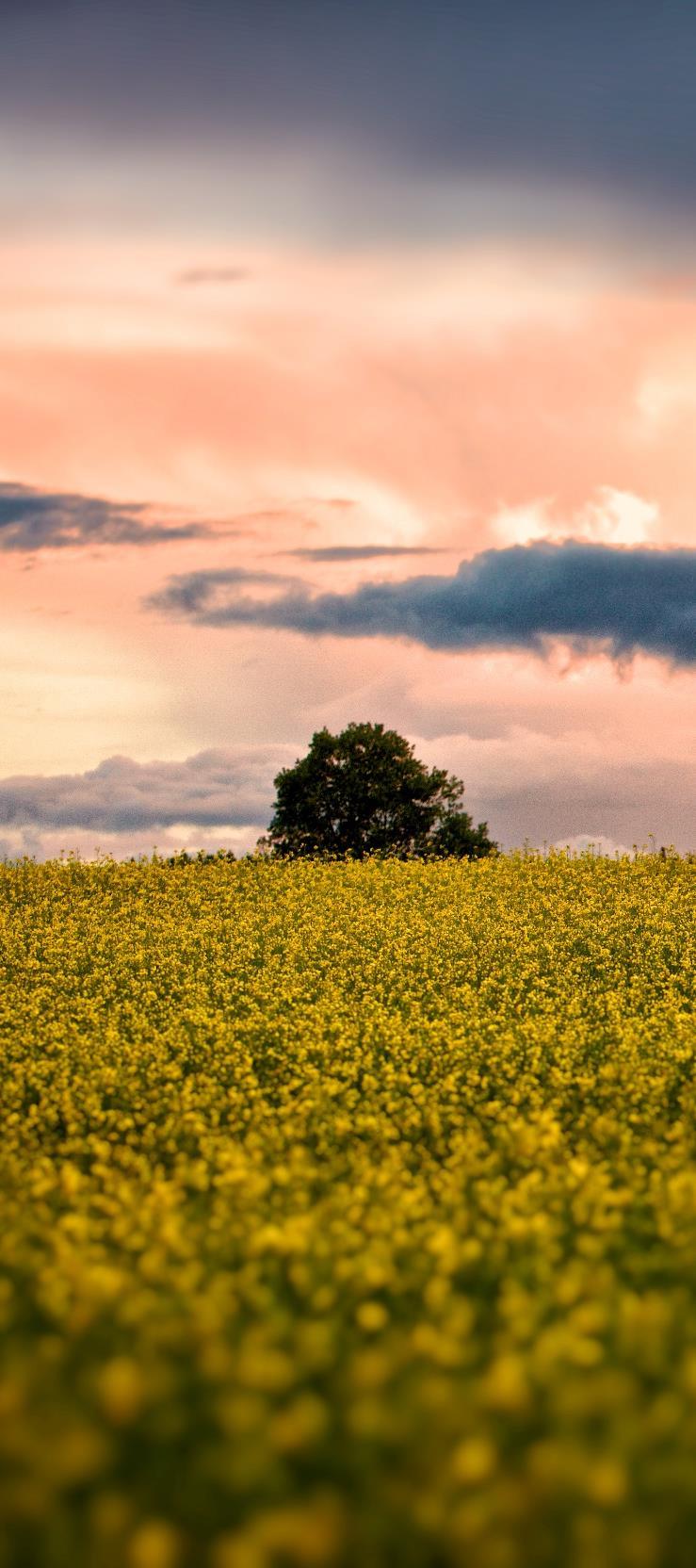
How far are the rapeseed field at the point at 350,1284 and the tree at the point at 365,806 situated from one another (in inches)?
1185

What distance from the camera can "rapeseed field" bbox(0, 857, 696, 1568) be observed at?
13.5 ft

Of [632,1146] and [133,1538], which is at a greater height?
[133,1538]

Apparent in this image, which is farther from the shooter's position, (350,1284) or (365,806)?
(365,806)

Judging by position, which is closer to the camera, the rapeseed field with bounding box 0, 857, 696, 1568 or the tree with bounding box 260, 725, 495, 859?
the rapeseed field with bounding box 0, 857, 696, 1568

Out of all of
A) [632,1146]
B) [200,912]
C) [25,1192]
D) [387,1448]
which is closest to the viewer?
[387,1448]

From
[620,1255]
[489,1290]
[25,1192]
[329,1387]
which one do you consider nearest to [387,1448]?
[329,1387]

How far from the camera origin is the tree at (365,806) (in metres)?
50.8

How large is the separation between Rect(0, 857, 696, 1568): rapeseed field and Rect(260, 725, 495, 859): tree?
98.8 ft

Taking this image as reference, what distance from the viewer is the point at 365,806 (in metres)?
51.2

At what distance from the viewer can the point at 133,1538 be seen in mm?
3879

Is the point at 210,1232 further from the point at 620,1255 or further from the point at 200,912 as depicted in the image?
the point at 200,912

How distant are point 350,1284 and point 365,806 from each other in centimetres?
4462

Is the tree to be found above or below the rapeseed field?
above

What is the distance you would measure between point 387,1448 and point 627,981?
18.3m
